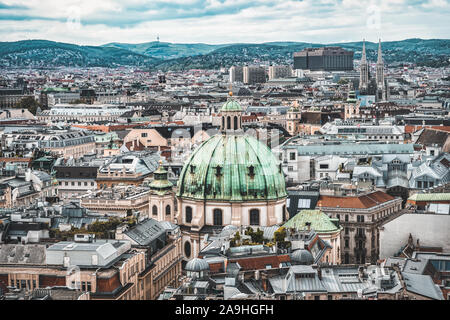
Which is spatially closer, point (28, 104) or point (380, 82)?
point (28, 104)

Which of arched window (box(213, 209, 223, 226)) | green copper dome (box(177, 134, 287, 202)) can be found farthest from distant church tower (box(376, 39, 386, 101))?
arched window (box(213, 209, 223, 226))

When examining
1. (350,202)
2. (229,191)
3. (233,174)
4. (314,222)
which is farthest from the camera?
(350,202)

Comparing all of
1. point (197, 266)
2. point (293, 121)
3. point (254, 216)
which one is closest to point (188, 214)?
point (254, 216)

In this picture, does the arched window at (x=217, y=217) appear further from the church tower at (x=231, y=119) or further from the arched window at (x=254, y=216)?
the church tower at (x=231, y=119)

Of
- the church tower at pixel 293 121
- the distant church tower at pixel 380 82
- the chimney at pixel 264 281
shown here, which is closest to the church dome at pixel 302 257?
the chimney at pixel 264 281

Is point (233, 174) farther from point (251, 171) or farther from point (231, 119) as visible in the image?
point (231, 119)

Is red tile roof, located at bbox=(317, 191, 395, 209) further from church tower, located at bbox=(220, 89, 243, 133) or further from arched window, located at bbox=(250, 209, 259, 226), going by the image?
church tower, located at bbox=(220, 89, 243, 133)
